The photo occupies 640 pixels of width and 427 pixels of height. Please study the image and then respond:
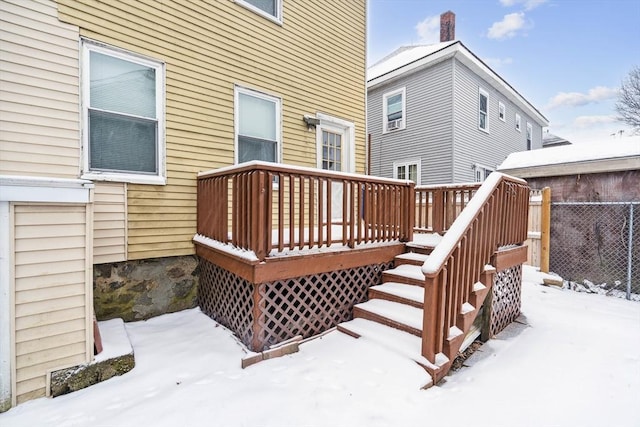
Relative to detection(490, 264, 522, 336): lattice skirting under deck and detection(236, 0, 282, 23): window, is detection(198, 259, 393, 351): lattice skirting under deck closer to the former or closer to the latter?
detection(490, 264, 522, 336): lattice skirting under deck

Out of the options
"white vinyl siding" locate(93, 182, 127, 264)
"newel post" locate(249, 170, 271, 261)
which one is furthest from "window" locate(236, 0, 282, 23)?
"newel post" locate(249, 170, 271, 261)

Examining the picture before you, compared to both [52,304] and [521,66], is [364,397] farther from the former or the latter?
[521,66]

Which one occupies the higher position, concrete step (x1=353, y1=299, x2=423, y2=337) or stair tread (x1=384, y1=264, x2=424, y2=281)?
stair tread (x1=384, y1=264, x2=424, y2=281)

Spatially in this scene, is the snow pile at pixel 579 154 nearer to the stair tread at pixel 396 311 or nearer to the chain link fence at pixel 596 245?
the chain link fence at pixel 596 245

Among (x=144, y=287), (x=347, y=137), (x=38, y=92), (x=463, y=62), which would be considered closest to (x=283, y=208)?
(x=144, y=287)

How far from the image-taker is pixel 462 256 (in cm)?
302

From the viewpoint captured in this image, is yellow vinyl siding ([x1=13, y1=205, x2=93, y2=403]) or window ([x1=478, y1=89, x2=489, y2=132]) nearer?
yellow vinyl siding ([x1=13, y1=205, x2=93, y2=403])

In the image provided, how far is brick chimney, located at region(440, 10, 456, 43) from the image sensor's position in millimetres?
13320

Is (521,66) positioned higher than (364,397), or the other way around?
(521,66)

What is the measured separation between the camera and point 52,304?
248 centimetres

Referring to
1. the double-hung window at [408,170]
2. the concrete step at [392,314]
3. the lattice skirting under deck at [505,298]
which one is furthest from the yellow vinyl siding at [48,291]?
the double-hung window at [408,170]

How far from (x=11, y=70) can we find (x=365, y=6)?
21.3 feet

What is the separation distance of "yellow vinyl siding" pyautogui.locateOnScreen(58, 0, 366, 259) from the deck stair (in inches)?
104

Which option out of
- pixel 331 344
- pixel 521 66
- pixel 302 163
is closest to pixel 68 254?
pixel 331 344
